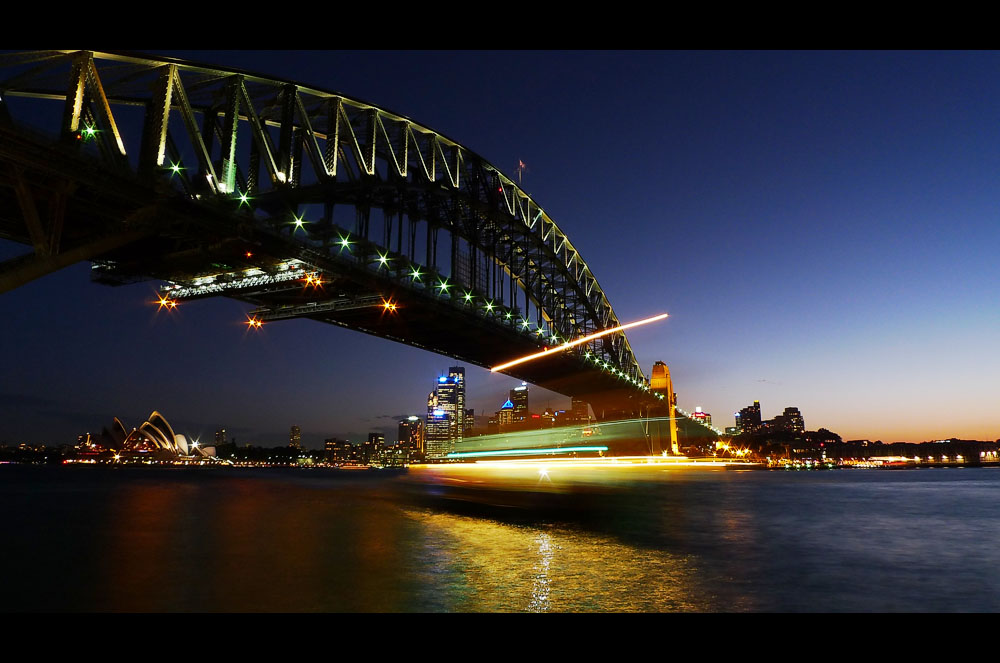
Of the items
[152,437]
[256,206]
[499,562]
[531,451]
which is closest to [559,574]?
[499,562]

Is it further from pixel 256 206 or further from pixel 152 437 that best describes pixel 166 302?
pixel 152 437

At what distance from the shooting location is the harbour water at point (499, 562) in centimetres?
1109

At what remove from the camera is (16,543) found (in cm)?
2002

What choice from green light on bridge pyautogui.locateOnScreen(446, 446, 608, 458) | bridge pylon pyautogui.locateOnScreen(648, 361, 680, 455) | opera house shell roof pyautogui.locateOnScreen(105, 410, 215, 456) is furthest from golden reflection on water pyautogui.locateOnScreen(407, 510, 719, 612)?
opera house shell roof pyautogui.locateOnScreen(105, 410, 215, 456)

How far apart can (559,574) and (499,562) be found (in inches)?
81.3

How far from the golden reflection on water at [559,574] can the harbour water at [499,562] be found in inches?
2.2

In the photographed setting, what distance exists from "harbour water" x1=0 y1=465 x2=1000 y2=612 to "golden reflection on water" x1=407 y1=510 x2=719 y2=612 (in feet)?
0.18

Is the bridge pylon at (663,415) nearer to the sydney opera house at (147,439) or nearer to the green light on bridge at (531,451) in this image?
the green light on bridge at (531,451)

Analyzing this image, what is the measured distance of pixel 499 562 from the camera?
47.3ft

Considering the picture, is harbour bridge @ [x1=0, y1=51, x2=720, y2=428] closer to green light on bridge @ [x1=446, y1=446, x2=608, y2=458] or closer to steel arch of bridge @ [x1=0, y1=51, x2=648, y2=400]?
steel arch of bridge @ [x1=0, y1=51, x2=648, y2=400]
